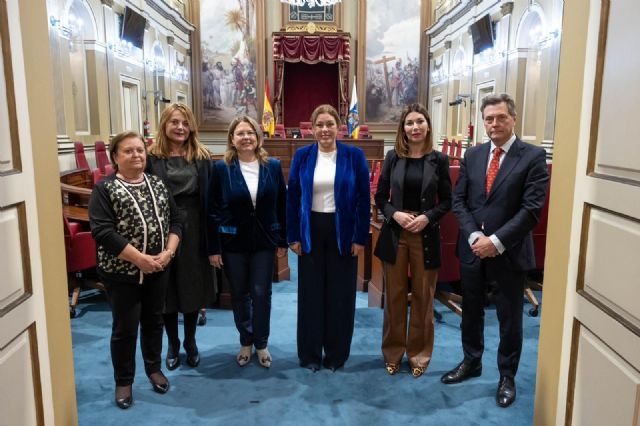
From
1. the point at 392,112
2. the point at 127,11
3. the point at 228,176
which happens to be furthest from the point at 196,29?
the point at 228,176

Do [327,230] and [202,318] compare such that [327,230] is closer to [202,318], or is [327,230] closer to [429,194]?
[429,194]

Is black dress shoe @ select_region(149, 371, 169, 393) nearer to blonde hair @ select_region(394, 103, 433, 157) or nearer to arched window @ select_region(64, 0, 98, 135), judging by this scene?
blonde hair @ select_region(394, 103, 433, 157)

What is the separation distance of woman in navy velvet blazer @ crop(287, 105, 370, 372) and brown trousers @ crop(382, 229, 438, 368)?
222 millimetres

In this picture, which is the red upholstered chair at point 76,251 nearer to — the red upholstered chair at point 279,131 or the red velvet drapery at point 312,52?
the red upholstered chair at point 279,131

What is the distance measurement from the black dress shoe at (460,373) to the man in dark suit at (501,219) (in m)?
0.23

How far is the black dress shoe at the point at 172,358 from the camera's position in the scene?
2.99m

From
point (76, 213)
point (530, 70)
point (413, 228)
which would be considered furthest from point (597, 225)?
point (530, 70)

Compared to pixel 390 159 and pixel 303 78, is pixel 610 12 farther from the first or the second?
pixel 303 78

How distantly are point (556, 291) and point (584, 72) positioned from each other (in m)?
0.78

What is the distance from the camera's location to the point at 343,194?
109 inches

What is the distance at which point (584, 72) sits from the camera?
5.34 ft

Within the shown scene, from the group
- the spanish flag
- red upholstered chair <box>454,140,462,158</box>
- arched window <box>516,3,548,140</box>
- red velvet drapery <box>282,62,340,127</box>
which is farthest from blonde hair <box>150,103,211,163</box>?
red velvet drapery <box>282,62,340,127</box>

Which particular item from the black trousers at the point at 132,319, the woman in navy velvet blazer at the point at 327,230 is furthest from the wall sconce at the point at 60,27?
the black trousers at the point at 132,319

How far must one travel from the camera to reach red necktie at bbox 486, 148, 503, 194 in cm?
254
